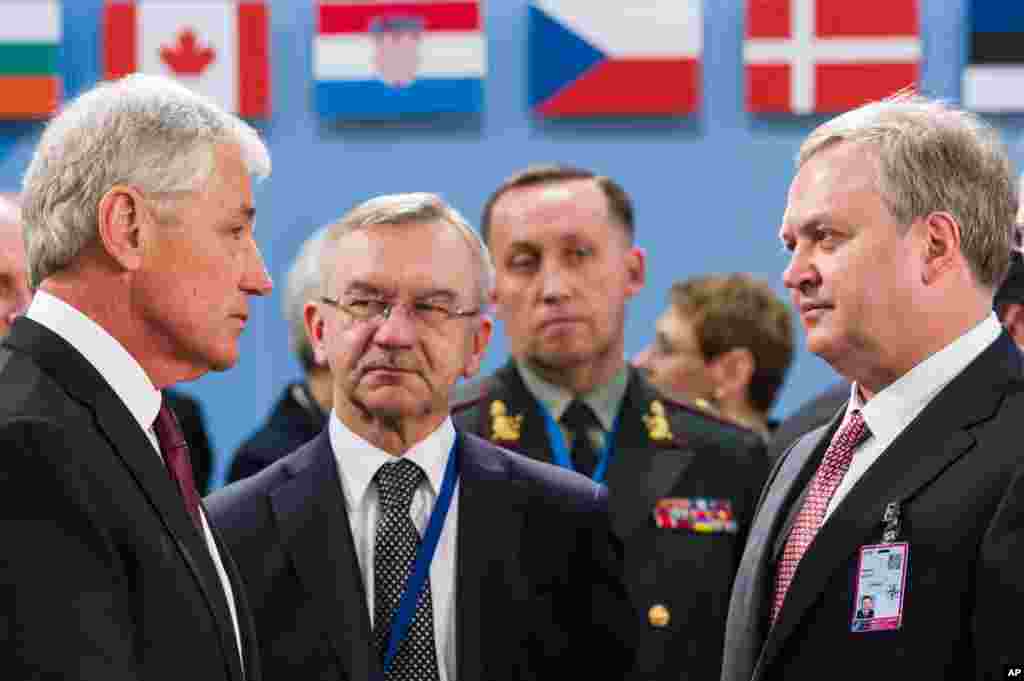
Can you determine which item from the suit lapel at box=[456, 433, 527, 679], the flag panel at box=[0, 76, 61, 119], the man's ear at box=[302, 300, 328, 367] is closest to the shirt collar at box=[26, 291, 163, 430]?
the suit lapel at box=[456, 433, 527, 679]

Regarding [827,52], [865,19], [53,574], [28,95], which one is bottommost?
[53,574]

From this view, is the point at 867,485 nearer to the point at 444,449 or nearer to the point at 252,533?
the point at 444,449

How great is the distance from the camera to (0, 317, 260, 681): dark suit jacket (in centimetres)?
194

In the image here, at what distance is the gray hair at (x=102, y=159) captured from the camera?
227 centimetres

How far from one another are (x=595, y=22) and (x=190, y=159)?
3.60 meters

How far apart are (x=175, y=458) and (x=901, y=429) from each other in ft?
3.86

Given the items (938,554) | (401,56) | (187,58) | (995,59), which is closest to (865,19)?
(995,59)

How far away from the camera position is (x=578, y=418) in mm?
4074

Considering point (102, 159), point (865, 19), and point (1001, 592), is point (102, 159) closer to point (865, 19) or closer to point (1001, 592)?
point (1001, 592)

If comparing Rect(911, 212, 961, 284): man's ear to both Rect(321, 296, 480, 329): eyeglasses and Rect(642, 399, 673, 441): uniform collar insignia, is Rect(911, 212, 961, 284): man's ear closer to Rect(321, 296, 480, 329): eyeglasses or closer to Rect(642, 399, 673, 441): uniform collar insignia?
Rect(321, 296, 480, 329): eyeglasses

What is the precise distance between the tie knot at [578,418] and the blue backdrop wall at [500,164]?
175 cm

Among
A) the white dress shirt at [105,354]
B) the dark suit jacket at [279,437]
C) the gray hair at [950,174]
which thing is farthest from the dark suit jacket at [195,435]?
the gray hair at [950,174]

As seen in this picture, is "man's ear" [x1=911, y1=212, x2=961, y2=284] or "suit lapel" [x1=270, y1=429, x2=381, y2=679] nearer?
"man's ear" [x1=911, y1=212, x2=961, y2=284]

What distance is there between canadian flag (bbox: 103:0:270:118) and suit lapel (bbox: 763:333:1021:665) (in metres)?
3.83
